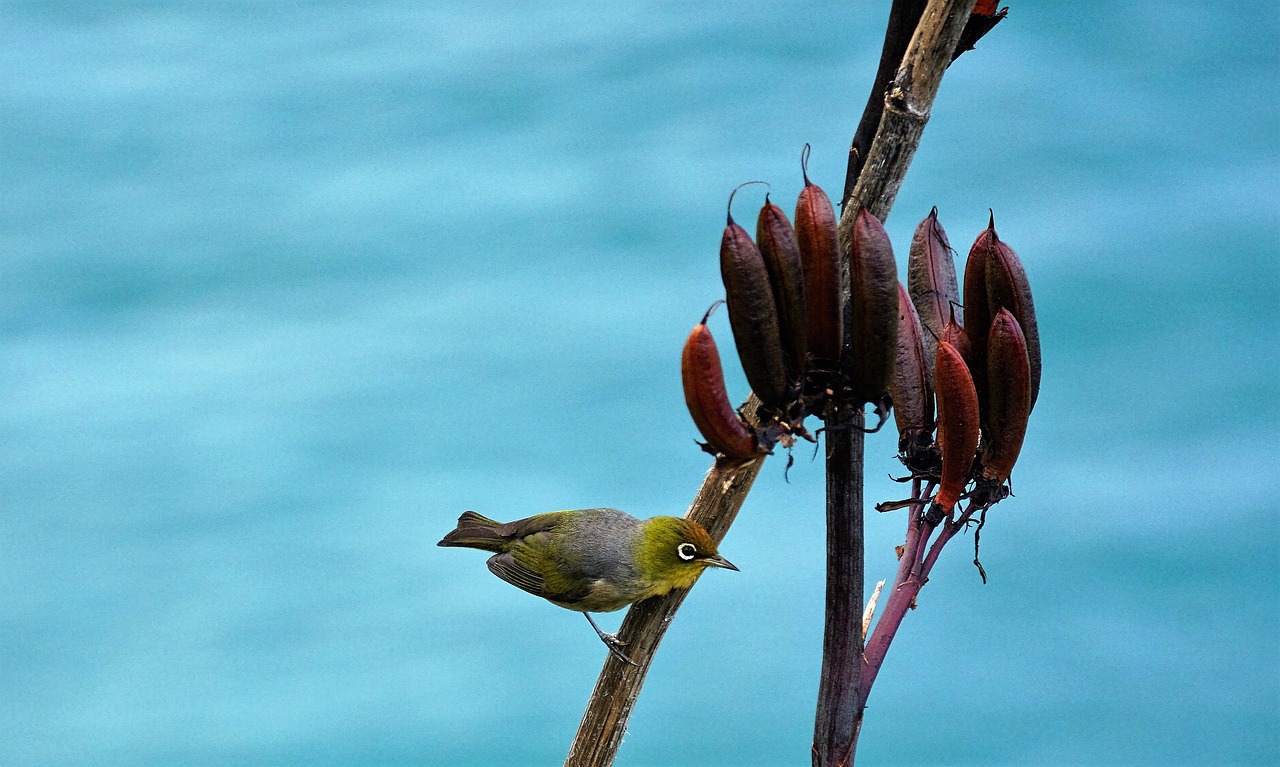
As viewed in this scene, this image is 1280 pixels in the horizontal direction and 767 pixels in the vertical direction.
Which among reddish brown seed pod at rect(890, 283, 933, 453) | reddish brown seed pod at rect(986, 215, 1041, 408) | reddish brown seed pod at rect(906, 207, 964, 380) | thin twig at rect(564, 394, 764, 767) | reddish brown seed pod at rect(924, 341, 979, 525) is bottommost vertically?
thin twig at rect(564, 394, 764, 767)

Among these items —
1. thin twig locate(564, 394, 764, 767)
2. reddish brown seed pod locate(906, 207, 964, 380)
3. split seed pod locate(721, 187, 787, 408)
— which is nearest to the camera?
split seed pod locate(721, 187, 787, 408)

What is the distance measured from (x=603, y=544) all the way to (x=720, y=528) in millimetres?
420

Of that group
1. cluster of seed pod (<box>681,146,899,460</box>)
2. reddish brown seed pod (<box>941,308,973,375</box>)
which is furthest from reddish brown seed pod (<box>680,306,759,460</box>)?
reddish brown seed pod (<box>941,308,973,375</box>)

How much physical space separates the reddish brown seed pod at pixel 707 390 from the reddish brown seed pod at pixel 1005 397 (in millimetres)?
703

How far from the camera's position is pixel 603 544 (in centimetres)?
416

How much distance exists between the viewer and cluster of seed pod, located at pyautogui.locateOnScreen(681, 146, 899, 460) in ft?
9.86

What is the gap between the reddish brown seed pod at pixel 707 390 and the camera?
3008 millimetres

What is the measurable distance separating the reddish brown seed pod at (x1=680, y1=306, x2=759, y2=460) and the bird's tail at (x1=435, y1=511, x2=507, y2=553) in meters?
1.57

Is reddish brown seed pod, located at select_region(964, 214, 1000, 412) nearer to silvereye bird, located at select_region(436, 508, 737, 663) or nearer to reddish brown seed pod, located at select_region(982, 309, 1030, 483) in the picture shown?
reddish brown seed pod, located at select_region(982, 309, 1030, 483)

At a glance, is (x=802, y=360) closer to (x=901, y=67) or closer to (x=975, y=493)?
(x=975, y=493)

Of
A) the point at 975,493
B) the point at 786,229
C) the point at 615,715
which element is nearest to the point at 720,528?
the point at 615,715

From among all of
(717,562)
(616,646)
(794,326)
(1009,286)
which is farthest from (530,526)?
(1009,286)

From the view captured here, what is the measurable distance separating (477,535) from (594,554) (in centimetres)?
55

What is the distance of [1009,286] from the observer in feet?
10.8
